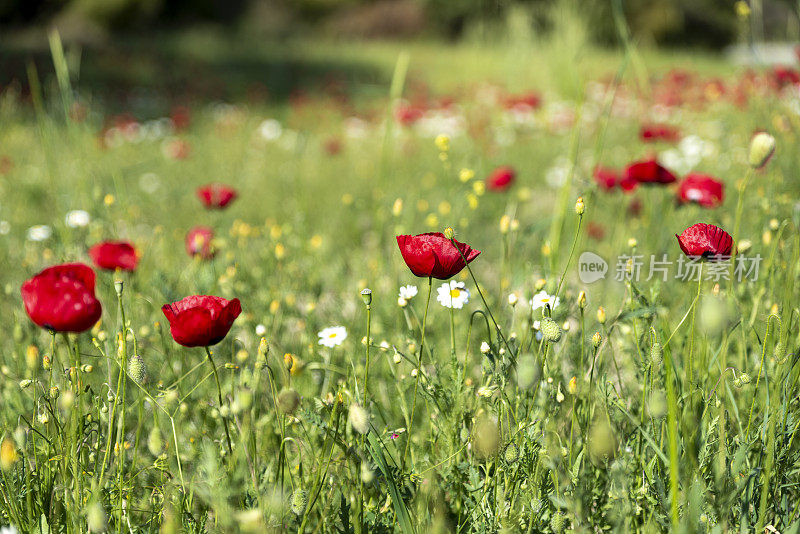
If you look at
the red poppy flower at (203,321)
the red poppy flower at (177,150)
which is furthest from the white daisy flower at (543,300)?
the red poppy flower at (177,150)

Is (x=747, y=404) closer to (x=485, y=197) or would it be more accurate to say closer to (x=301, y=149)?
(x=485, y=197)

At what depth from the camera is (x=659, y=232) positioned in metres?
2.28

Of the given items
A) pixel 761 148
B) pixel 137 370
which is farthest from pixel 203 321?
pixel 761 148

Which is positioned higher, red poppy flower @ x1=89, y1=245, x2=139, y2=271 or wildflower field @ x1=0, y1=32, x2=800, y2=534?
red poppy flower @ x1=89, y1=245, x2=139, y2=271

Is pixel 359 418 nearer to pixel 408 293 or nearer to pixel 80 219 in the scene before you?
pixel 408 293

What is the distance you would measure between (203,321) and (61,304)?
0.66 feet

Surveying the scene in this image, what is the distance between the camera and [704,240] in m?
1.03

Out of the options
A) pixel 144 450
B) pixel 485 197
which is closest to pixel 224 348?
pixel 144 450

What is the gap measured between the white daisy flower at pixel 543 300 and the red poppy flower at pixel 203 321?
1.77 feet

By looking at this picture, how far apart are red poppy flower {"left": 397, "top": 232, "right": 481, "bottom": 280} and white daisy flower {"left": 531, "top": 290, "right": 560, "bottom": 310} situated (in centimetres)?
23

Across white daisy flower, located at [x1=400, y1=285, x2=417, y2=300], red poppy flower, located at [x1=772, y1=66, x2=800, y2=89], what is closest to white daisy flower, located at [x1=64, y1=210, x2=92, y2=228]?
white daisy flower, located at [x1=400, y1=285, x2=417, y2=300]

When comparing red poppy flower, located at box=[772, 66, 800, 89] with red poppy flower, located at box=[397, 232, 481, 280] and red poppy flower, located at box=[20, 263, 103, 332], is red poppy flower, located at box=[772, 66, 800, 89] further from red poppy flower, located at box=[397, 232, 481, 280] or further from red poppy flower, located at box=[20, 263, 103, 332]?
red poppy flower, located at box=[20, 263, 103, 332]

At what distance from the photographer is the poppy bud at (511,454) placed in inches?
37.9

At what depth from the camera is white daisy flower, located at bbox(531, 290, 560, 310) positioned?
1.12 m
